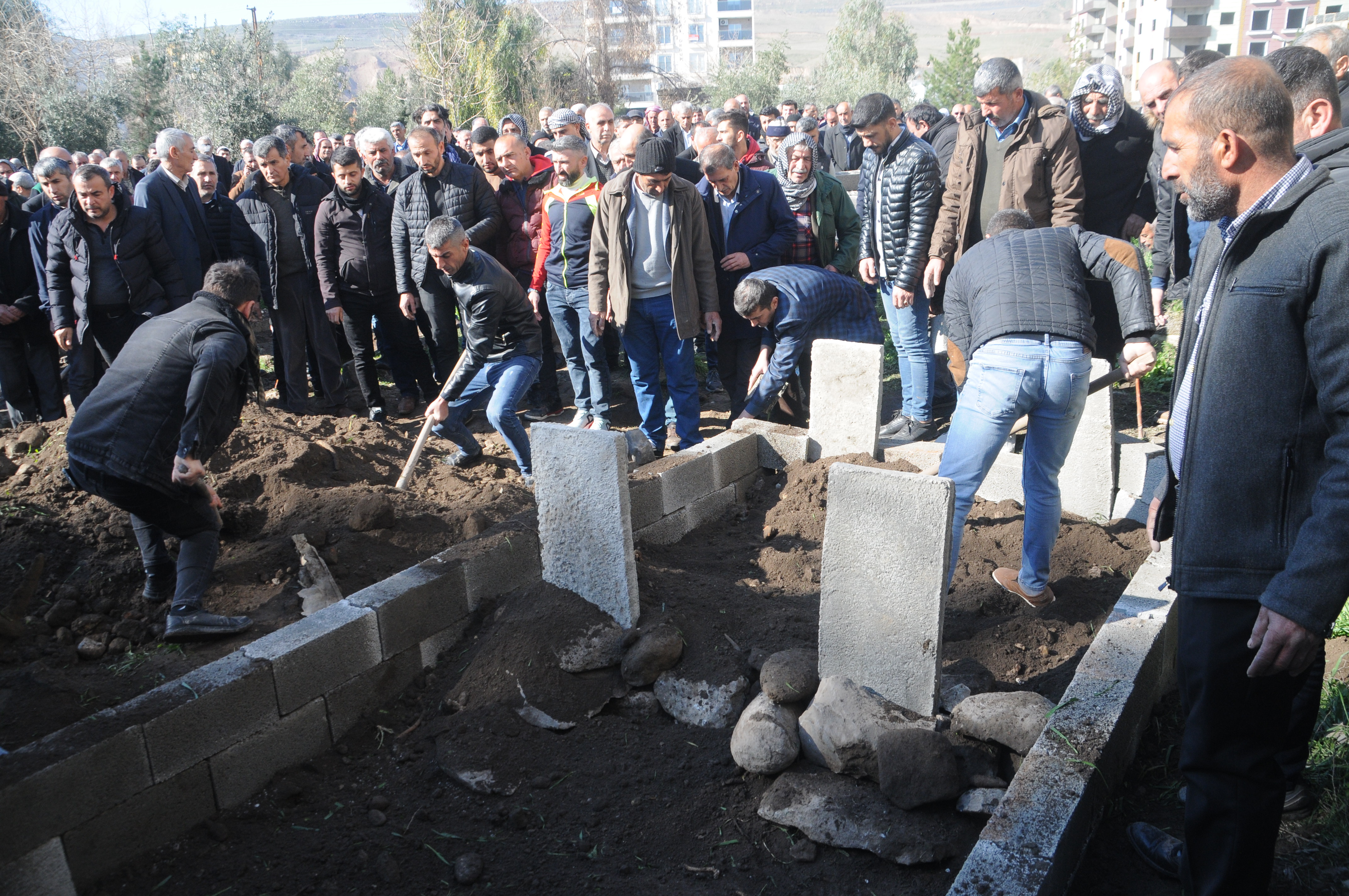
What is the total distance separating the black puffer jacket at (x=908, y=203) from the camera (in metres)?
6.11

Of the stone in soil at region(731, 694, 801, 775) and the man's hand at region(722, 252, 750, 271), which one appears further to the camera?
the man's hand at region(722, 252, 750, 271)

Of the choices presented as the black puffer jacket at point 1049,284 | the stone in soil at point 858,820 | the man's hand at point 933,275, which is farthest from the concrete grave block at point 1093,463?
the stone in soil at point 858,820

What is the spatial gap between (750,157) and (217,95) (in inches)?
931

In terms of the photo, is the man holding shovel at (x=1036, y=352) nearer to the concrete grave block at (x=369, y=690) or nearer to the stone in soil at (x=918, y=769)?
the stone in soil at (x=918, y=769)

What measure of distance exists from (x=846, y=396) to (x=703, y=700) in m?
2.52

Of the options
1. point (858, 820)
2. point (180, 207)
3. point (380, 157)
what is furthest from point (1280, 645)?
point (180, 207)

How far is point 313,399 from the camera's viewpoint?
816 cm

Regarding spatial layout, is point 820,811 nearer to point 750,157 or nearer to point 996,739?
point 996,739

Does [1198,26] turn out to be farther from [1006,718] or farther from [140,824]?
[140,824]

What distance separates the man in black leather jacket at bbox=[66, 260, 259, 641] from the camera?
160 inches

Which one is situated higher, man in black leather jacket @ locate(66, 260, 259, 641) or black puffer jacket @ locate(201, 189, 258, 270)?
black puffer jacket @ locate(201, 189, 258, 270)

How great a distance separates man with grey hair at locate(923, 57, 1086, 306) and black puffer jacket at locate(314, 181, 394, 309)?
4157 millimetres

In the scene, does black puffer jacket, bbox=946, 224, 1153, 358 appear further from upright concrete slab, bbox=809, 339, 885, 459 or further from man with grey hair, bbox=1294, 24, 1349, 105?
man with grey hair, bbox=1294, 24, 1349, 105

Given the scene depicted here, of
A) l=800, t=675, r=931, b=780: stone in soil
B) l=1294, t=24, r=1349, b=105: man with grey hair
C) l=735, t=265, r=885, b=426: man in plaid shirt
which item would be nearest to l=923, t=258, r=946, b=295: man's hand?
Result: l=735, t=265, r=885, b=426: man in plaid shirt
